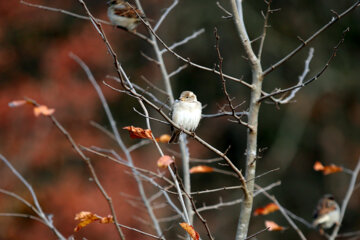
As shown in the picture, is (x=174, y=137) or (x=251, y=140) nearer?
(x=251, y=140)

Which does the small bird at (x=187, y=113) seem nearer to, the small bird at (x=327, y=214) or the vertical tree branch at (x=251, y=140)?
the vertical tree branch at (x=251, y=140)

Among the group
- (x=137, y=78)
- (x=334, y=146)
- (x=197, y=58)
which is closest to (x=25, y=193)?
(x=137, y=78)

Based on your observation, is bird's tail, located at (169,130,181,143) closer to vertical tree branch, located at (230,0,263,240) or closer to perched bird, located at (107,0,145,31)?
vertical tree branch, located at (230,0,263,240)

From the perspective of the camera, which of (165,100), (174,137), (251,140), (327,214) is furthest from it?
(165,100)

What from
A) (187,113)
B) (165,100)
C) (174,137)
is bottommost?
(165,100)

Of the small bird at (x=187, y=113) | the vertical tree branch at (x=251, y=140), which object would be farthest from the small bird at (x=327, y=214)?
the vertical tree branch at (x=251, y=140)

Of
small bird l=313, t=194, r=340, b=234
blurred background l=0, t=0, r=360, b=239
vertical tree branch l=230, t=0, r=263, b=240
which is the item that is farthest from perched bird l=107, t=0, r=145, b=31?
blurred background l=0, t=0, r=360, b=239

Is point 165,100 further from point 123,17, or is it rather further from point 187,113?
point 187,113

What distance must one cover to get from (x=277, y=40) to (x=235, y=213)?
155 inches

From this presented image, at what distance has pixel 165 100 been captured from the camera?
27.1 feet

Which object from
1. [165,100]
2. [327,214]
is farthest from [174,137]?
[165,100]

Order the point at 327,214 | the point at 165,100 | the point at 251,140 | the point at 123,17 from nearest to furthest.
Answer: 1. the point at 251,140
2. the point at 123,17
3. the point at 327,214
4. the point at 165,100

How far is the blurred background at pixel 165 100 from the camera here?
827 cm

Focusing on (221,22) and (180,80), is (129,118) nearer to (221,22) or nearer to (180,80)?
(180,80)
